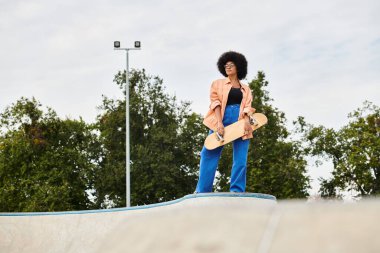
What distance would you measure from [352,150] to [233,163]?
87.9ft

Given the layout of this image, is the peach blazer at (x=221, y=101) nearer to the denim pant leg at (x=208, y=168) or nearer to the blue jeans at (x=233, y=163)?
the blue jeans at (x=233, y=163)

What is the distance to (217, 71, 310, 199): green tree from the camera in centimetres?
3272

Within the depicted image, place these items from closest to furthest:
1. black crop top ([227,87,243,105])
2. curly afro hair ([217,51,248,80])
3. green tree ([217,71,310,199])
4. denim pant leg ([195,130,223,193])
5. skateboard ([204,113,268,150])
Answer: skateboard ([204,113,268,150]), denim pant leg ([195,130,223,193]), black crop top ([227,87,243,105]), curly afro hair ([217,51,248,80]), green tree ([217,71,310,199])

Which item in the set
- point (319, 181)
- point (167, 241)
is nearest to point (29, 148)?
point (319, 181)

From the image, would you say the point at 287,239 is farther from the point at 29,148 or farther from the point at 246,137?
the point at 29,148

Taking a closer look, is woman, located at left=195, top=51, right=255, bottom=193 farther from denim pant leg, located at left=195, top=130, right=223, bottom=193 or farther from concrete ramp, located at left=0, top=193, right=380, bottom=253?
concrete ramp, located at left=0, top=193, right=380, bottom=253

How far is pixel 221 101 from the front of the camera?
1065 cm

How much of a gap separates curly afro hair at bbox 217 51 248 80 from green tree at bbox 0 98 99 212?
24347mm

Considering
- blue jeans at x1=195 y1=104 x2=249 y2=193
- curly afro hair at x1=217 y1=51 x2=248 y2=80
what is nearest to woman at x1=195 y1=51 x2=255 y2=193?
blue jeans at x1=195 y1=104 x2=249 y2=193

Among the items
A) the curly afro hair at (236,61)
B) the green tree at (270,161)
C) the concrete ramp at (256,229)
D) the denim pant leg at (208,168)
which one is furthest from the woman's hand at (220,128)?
the green tree at (270,161)

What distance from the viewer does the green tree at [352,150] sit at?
3381 centimetres

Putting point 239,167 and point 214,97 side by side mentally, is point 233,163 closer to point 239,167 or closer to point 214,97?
point 239,167

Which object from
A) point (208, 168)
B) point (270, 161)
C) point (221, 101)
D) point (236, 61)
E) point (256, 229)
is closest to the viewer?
point (256, 229)

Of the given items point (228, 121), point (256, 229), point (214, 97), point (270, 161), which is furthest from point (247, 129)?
point (270, 161)
